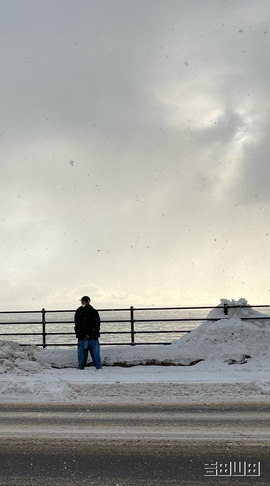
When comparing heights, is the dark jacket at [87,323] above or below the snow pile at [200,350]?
above

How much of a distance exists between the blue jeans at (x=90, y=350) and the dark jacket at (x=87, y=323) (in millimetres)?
129

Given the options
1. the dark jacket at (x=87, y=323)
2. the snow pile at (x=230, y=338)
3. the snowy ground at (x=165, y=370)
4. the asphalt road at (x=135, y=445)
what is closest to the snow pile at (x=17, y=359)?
the snowy ground at (x=165, y=370)

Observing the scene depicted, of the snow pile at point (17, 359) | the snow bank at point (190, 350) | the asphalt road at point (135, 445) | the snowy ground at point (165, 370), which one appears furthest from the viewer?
the snow bank at point (190, 350)

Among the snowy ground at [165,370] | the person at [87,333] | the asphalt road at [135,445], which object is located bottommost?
the asphalt road at [135,445]

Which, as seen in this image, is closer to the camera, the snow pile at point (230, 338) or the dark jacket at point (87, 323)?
the dark jacket at point (87, 323)

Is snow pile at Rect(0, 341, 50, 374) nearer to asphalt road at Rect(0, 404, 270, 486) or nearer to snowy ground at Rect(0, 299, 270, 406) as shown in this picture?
snowy ground at Rect(0, 299, 270, 406)

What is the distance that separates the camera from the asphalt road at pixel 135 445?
4555mm

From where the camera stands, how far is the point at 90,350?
12.4 meters

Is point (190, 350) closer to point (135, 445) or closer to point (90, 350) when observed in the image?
point (90, 350)

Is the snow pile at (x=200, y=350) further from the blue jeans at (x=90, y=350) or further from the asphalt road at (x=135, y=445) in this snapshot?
the asphalt road at (x=135, y=445)

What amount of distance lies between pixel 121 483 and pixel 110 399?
431 centimetres

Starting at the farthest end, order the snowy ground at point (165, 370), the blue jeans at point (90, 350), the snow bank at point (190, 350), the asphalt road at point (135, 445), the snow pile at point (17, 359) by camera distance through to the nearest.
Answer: the snow bank at point (190, 350) < the blue jeans at point (90, 350) < the snow pile at point (17, 359) < the snowy ground at point (165, 370) < the asphalt road at point (135, 445)

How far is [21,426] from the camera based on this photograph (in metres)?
6.68

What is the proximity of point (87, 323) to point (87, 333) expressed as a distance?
26 centimetres
